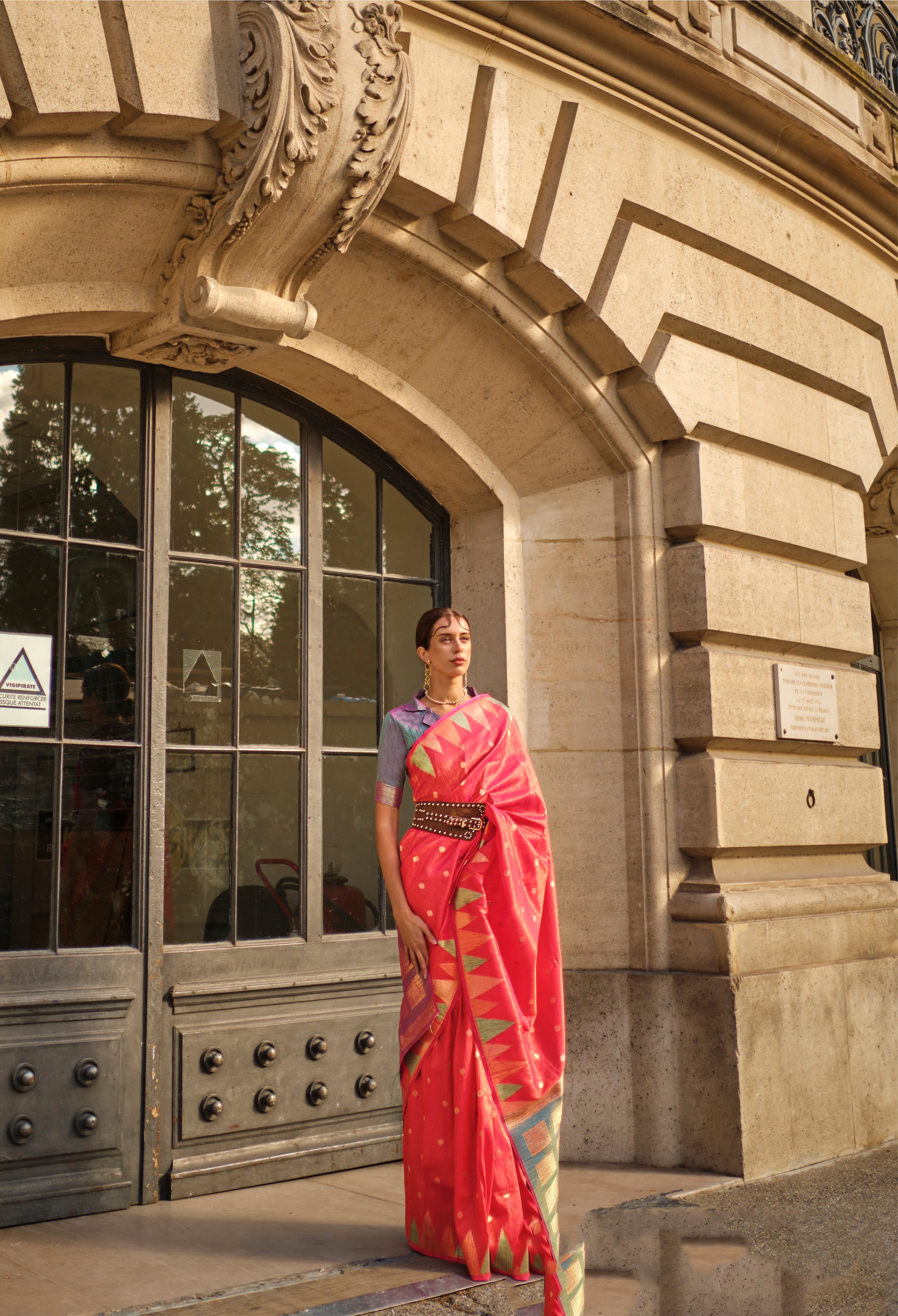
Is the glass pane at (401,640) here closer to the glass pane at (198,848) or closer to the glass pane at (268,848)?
the glass pane at (268,848)

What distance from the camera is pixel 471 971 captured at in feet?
13.1

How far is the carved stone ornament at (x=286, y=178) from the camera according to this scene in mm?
4367

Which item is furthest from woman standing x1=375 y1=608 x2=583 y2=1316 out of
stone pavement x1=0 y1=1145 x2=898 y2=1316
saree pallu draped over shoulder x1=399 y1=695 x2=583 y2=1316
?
stone pavement x1=0 y1=1145 x2=898 y2=1316

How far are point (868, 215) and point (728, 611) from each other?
2753mm

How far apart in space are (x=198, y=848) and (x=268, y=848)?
1.05 ft

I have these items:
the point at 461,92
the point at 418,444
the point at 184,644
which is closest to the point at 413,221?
the point at 461,92

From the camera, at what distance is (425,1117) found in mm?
3967

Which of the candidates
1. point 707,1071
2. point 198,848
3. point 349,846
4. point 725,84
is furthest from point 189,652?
point 725,84

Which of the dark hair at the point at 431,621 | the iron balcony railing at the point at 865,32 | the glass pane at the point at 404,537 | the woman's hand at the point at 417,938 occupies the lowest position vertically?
the woman's hand at the point at 417,938

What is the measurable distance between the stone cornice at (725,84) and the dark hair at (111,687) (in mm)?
2929

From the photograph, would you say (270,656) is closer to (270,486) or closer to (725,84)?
(270,486)

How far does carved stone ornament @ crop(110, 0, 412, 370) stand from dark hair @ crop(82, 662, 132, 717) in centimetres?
127

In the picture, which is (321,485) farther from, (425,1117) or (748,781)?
(425,1117)

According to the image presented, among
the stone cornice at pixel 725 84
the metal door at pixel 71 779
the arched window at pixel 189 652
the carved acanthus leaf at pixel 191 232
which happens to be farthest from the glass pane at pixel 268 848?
the stone cornice at pixel 725 84
